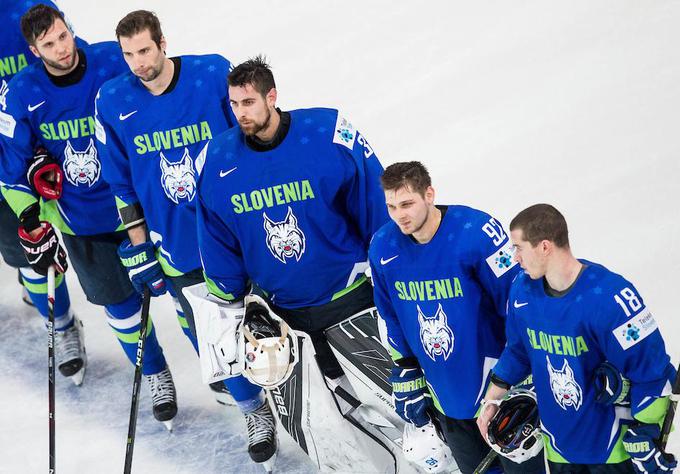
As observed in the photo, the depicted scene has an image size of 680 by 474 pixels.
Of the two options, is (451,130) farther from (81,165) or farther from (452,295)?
(452,295)

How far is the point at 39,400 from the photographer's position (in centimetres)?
428

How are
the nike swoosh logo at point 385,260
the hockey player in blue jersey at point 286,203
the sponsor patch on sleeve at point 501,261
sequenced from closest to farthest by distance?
1. the sponsor patch on sleeve at point 501,261
2. the nike swoosh logo at point 385,260
3. the hockey player in blue jersey at point 286,203

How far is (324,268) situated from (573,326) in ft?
3.12

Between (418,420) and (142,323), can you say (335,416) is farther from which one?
(142,323)

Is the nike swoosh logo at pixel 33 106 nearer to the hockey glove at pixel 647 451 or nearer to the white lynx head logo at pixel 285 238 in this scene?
the white lynx head logo at pixel 285 238

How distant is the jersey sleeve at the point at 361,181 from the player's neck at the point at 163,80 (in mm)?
642

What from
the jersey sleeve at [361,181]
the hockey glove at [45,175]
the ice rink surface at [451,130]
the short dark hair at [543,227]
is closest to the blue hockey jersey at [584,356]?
the short dark hair at [543,227]

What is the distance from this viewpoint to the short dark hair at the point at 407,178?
8.95ft

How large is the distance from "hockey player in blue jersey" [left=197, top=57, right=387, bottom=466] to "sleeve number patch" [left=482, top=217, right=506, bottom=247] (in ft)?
1.57

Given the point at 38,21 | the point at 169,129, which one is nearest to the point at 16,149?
the point at 38,21

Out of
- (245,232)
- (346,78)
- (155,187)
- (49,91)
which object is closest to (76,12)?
(346,78)

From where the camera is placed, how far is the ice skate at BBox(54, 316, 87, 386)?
4.31 meters

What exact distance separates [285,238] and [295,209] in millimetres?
100

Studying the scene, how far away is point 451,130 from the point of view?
4961 mm
